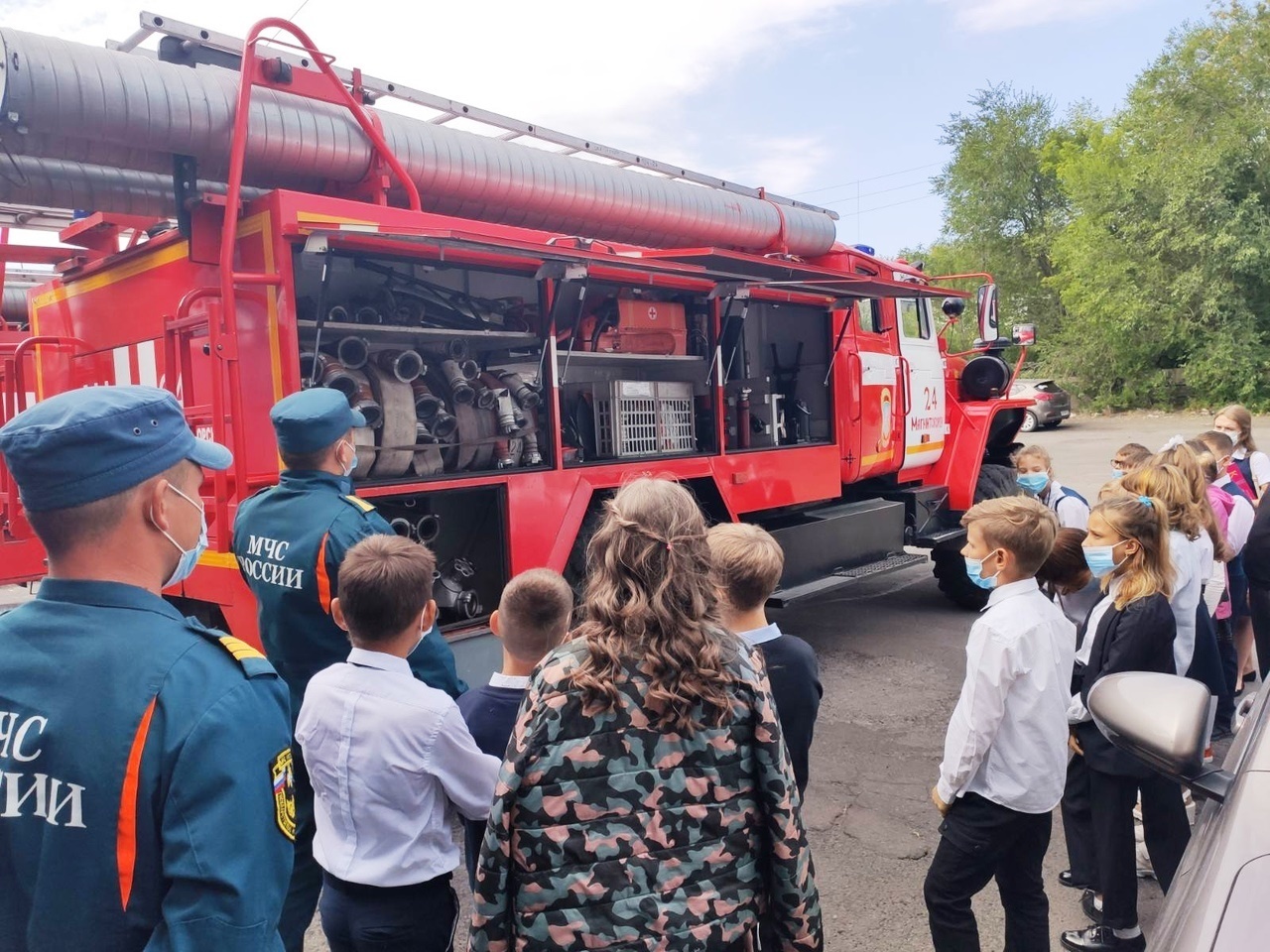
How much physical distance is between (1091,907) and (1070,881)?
18 centimetres

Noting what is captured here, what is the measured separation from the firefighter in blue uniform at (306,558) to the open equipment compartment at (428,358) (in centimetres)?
119

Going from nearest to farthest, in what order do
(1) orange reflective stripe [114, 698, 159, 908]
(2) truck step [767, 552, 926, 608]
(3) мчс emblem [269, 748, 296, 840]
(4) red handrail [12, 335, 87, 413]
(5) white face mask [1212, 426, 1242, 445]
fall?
1. (1) orange reflective stripe [114, 698, 159, 908]
2. (3) мчс emblem [269, 748, 296, 840]
3. (4) red handrail [12, 335, 87, 413]
4. (5) white face mask [1212, 426, 1242, 445]
5. (2) truck step [767, 552, 926, 608]

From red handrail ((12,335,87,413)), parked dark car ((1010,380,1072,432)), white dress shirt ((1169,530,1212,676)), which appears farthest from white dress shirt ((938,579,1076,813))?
parked dark car ((1010,380,1072,432))

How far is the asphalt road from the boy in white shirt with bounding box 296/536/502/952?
4.18 feet

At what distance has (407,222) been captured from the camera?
403 cm

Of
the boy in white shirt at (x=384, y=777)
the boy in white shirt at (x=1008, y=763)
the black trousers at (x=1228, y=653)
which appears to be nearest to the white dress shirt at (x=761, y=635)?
the boy in white shirt at (x=1008, y=763)

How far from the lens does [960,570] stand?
773cm

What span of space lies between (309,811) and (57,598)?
1.47 meters

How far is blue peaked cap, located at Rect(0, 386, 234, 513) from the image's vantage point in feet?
3.91

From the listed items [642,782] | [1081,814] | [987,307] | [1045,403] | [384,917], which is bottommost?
[1081,814]

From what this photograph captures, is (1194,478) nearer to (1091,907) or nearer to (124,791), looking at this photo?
(1091,907)

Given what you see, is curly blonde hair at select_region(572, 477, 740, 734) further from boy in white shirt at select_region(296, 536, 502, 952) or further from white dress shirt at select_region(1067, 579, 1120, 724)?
white dress shirt at select_region(1067, 579, 1120, 724)

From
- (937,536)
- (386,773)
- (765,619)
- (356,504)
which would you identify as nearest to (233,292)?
(356,504)

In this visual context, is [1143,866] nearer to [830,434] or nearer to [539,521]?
[539,521]
